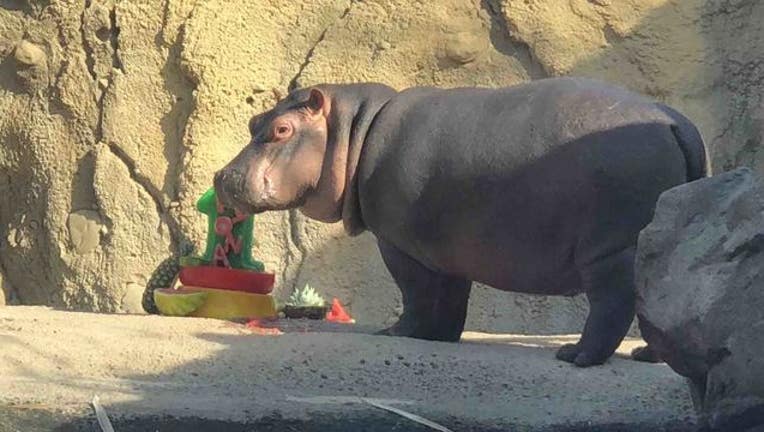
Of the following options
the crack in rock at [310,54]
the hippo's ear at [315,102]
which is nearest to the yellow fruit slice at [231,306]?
the hippo's ear at [315,102]

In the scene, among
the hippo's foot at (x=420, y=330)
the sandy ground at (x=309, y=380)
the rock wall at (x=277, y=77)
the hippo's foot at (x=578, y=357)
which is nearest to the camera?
the sandy ground at (x=309, y=380)

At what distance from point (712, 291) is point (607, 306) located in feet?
4.31

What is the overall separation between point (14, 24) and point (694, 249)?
243 inches

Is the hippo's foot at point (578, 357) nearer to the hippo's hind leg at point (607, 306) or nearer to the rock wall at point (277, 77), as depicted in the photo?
the hippo's hind leg at point (607, 306)

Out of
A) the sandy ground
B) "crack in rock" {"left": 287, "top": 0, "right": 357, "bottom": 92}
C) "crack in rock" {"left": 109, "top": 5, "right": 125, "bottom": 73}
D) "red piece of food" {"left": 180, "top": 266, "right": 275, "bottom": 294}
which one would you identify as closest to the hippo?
the sandy ground

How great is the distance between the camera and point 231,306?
5961 mm

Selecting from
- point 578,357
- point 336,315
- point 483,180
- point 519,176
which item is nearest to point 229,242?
point 336,315

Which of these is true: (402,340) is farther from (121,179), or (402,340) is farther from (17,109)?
(17,109)

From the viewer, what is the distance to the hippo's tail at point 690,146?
192 inches

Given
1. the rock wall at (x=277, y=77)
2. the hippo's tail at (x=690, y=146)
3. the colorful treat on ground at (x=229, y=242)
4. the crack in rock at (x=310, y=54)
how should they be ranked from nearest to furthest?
the hippo's tail at (x=690, y=146) → the colorful treat on ground at (x=229, y=242) → the rock wall at (x=277, y=77) → the crack in rock at (x=310, y=54)

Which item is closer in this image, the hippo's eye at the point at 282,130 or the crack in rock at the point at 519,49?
the hippo's eye at the point at 282,130

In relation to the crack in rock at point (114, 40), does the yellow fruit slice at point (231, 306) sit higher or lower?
lower

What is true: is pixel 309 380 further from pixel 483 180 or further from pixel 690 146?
pixel 690 146

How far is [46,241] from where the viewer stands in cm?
855
